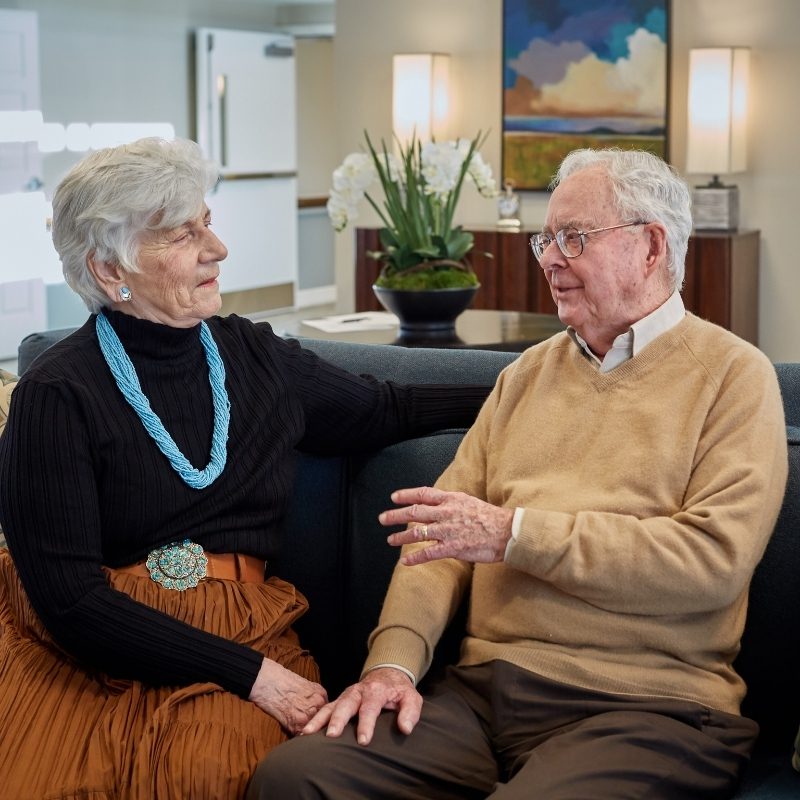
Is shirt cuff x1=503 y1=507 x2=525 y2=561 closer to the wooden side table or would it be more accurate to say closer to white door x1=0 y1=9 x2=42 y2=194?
the wooden side table

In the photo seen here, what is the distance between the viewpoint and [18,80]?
7.53 meters

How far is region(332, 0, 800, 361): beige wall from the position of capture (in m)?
5.76

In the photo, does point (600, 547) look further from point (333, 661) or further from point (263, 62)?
point (263, 62)

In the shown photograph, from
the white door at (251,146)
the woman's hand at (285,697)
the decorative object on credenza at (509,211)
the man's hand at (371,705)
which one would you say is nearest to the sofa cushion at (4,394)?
the woman's hand at (285,697)

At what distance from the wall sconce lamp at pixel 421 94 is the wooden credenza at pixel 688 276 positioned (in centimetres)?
61

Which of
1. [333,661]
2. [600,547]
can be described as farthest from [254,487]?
[600,547]

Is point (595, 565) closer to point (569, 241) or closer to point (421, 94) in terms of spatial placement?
point (569, 241)

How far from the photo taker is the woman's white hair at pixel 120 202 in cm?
188

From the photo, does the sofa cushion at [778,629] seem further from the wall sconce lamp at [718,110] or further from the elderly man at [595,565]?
Result: the wall sconce lamp at [718,110]

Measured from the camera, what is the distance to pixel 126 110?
8523mm

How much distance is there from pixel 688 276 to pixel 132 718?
437cm

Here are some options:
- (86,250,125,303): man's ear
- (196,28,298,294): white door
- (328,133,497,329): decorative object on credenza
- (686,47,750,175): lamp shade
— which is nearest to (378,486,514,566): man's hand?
(86,250,125,303): man's ear

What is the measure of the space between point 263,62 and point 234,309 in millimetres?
1859

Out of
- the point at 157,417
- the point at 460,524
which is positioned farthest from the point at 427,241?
the point at 460,524
